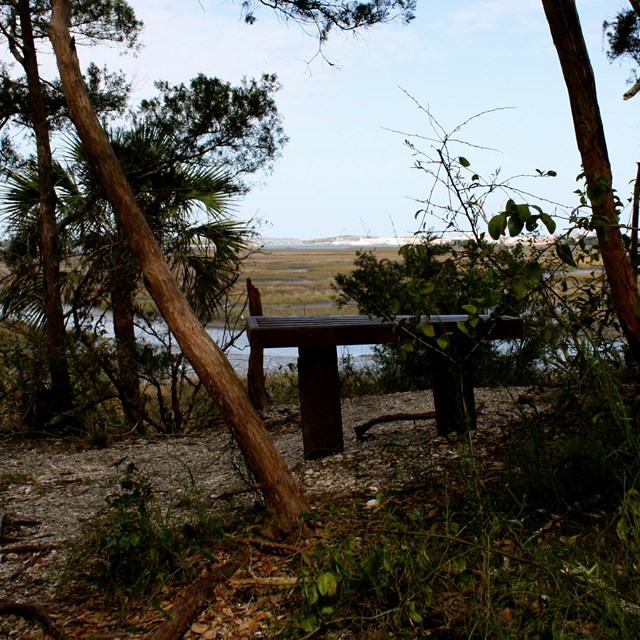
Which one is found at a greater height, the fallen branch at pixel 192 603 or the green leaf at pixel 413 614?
the green leaf at pixel 413 614

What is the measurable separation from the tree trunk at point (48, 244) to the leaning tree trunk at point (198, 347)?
3.52 meters

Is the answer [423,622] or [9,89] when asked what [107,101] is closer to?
[9,89]

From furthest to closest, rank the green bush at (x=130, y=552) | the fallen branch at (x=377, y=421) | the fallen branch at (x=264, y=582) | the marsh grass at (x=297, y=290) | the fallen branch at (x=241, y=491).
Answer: the marsh grass at (x=297, y=290) < the fallen branch at (x=377, y=421) < the fallen branch at (x=241, y=491) < the green bush at (x=130, y=552) < the fallen branch at (x=264, y=582)

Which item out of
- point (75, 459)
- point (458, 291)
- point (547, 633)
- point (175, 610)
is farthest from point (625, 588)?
point (75, 459)

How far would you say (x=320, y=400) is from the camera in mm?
5070

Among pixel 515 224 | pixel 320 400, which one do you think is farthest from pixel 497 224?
pixel 320 400

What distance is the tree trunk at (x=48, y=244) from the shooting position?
7.72m

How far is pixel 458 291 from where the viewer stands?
20.3 feet

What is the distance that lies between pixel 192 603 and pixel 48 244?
5412mm

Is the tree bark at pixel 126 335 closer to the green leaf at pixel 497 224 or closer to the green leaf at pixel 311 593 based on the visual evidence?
the green leaf at pixel 311 593

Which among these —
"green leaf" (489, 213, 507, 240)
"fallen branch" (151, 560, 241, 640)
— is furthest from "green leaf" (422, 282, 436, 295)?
"fallen branch" (151, 560, 241, 640)

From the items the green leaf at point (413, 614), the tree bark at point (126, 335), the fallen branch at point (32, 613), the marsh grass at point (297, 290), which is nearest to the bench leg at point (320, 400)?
the fallen branch at point (32, 613)

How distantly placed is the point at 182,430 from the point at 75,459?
5.25 ft

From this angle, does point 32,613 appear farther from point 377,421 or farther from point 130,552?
point 377,421
